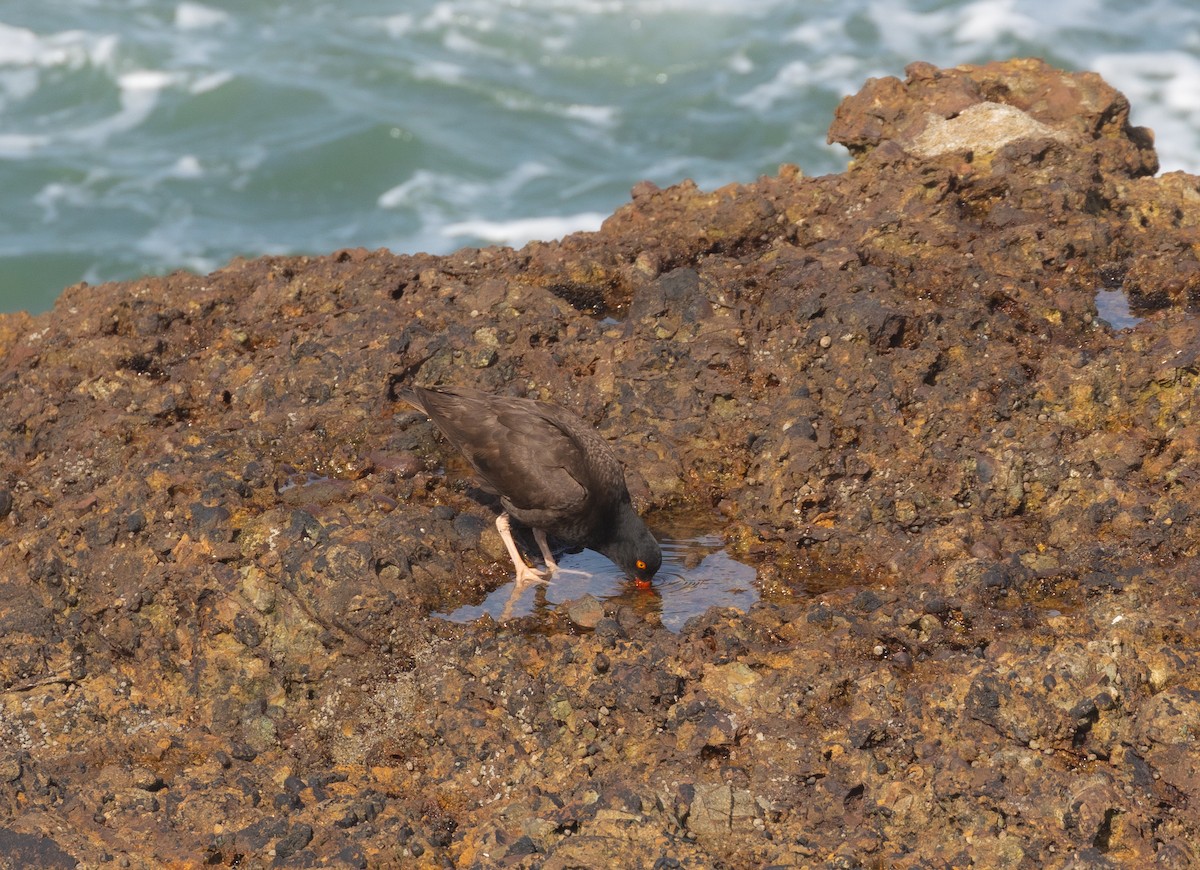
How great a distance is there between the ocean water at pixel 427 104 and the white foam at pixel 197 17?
72 mm

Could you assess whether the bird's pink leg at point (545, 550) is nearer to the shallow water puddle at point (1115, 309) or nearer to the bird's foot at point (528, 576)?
the bird's foot at point (528, 576)

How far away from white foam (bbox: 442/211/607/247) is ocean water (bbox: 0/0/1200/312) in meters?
0.05

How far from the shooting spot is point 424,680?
18.3ft

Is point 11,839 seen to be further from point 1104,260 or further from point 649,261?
point 1104,260

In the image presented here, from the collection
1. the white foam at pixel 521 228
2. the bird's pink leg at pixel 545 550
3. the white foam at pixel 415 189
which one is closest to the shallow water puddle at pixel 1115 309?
the bird's pink leg at pixel 545 550

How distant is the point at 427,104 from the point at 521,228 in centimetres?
481

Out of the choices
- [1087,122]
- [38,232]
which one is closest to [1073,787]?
[1087,122]

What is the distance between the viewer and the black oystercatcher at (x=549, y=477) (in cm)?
645

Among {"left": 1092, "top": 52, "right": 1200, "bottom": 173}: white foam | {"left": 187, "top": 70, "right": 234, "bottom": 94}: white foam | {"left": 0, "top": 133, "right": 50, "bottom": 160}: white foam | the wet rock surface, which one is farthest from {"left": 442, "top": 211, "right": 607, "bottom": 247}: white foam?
the wet rock surface

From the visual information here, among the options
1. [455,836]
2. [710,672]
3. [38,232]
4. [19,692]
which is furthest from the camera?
[38,232]

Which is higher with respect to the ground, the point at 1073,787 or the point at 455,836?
the point at 1073,787

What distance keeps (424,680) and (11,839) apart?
1718 millimetres

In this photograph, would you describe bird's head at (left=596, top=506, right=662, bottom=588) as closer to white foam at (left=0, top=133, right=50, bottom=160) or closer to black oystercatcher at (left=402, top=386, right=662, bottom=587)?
black oystercatcher at (left=402, top=386, right=662, bottom=587)

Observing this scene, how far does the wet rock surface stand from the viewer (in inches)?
191
